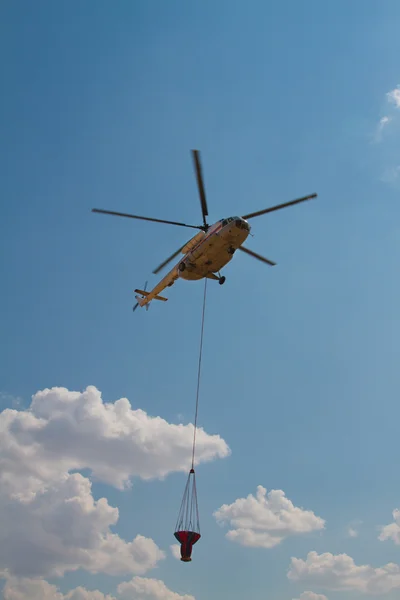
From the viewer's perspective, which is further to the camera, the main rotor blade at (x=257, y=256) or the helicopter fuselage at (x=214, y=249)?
the main rotor blade at (x=257, y=256)

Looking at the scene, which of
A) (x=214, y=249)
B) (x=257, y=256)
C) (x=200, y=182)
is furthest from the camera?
(x=257, y=256)

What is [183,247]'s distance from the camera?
102ft

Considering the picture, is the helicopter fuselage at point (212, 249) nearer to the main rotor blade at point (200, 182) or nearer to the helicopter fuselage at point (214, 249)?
the helicopter fuselage at point (214, 249)

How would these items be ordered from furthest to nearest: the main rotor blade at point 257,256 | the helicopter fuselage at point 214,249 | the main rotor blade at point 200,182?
the main rotor blade at point 257,256 → the helicopter fuselage at point 214,249 → the main rotor blade at point 200,182

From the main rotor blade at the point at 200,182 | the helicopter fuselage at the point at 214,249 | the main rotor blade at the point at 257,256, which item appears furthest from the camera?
the main rotor blade at the point at 257,256

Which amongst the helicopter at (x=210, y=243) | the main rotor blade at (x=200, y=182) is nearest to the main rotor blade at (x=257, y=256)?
the helicopter at (x=210, y=243)

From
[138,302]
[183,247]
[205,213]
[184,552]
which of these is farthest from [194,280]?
[184,552]

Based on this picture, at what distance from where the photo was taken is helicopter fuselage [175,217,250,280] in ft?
91.1

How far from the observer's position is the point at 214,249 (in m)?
28.8

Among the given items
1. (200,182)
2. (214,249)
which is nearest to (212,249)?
(214,249)

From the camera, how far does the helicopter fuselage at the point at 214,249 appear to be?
1094 inches

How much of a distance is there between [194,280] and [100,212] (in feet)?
22.0

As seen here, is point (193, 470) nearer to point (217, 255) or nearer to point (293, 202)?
point (217, 255)

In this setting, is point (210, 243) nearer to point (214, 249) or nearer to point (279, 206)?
point (214, 249)
